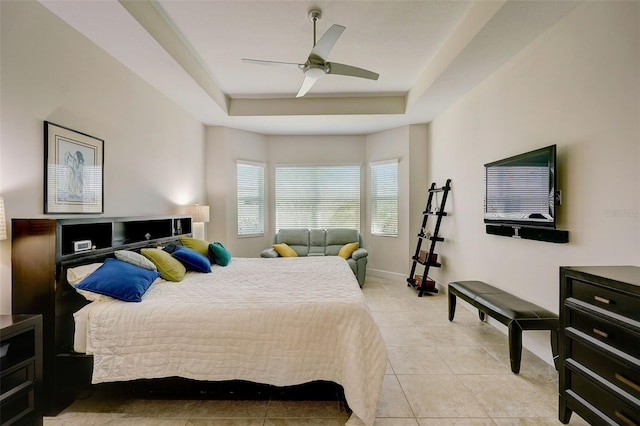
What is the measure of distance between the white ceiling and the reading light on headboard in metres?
1.53

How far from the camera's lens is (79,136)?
8.30 feet

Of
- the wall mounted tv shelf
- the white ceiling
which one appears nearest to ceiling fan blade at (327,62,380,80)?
the white ceiling

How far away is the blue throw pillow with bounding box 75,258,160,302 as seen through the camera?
2.03m

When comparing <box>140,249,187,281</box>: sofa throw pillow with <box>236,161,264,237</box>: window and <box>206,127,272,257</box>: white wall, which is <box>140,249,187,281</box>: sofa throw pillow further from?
<box>236,161,264,237</box>: window

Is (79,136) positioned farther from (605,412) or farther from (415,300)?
(415,300)

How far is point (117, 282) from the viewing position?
2078mm

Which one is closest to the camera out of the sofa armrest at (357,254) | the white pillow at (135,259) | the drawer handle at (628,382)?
the drawer handle at (628,382)

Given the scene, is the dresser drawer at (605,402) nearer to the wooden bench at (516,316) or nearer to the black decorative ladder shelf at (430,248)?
the wooden bench at (516,316)

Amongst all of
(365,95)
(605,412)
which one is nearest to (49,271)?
(605,412)

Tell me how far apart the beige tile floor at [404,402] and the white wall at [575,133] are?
0.57 metres

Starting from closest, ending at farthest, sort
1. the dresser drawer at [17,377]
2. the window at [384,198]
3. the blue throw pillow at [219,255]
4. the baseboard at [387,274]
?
the dresser drawer at [17,377]
the blue throw pillow at [219,255]
the baseboard at [387,274]
the window at [384,198]

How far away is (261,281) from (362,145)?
422 centimetres

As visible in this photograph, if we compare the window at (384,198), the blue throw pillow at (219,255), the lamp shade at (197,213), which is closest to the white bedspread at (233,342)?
the blue throw pillow at (219,255)

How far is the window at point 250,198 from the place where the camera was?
5.70 metres
